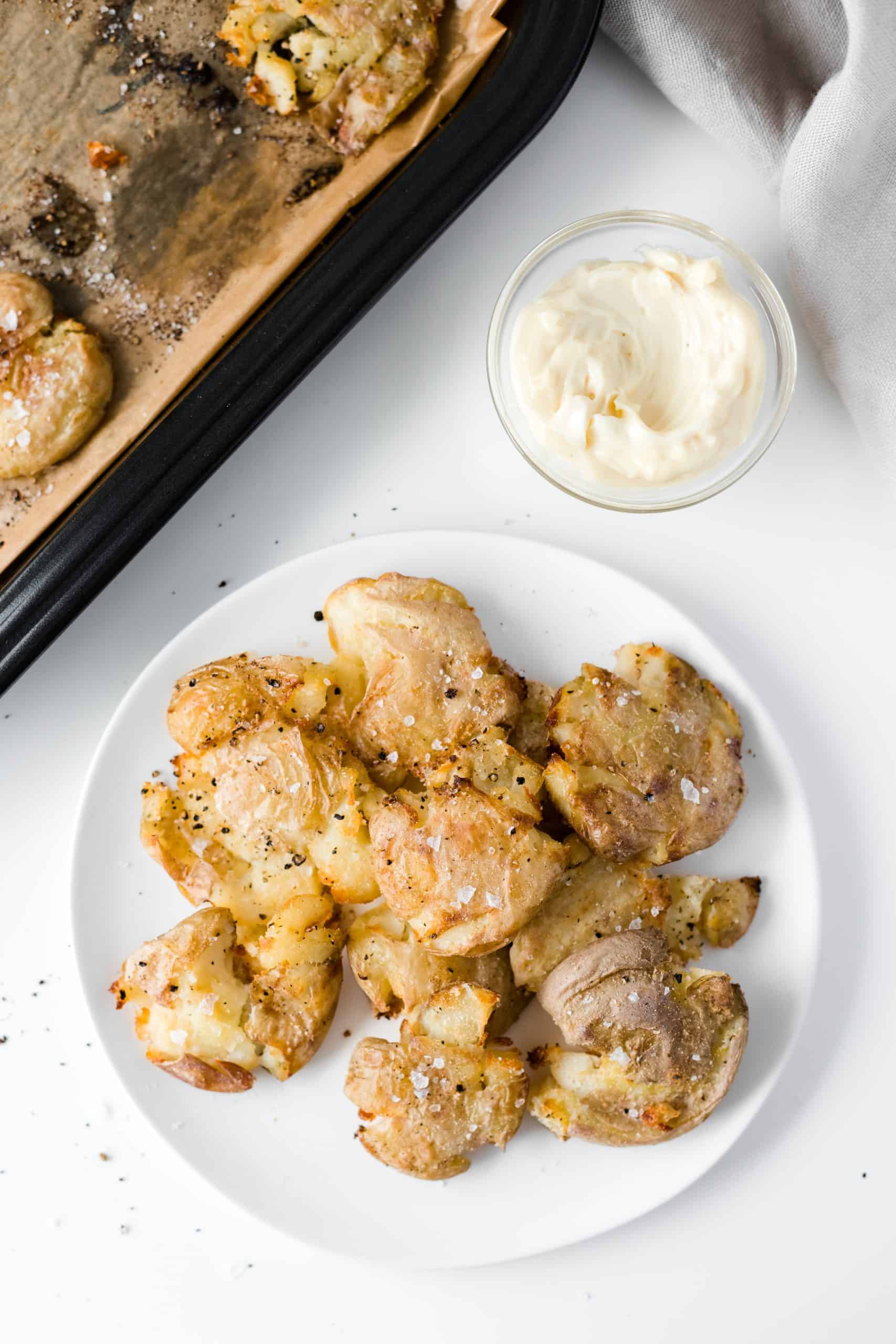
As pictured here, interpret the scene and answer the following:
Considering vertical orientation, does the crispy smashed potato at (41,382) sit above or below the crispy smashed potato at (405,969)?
above

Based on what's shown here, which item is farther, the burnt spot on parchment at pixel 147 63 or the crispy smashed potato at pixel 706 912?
the burnt spot on parchment at pixel 147 63

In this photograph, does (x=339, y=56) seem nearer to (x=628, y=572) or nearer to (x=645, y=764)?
(x=628, y=572)

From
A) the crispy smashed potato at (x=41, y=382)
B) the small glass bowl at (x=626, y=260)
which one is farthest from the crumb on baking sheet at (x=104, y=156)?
the small glass bowl at (x=626, y=260)

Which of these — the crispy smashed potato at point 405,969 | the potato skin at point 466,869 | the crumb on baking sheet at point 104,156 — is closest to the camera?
the potato skin at point 466,869

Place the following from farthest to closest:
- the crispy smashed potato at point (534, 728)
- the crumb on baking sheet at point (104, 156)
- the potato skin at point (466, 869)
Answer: the crumb on baking sheet at point (104, 156) < the crispy smashed potato at point (534, 728) < the potato skin at point (466, 869)

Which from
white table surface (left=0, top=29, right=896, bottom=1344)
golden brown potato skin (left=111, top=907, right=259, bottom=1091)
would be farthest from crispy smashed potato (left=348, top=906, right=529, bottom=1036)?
white table surface (left=0, top=29, right=896, bottom=1344)

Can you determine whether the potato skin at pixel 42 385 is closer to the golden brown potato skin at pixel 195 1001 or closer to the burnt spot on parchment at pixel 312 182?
the burnt spot on parchment at pixel 312 182

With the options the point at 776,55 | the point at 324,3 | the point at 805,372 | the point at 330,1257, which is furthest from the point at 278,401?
the point at 330,1257

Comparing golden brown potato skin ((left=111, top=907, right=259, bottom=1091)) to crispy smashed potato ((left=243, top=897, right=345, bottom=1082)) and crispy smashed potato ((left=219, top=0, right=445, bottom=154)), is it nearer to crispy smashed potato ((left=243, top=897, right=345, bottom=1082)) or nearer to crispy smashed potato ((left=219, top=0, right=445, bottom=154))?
crispy smashed potato ((left=243, top=897, right=345, bottom=1082))
